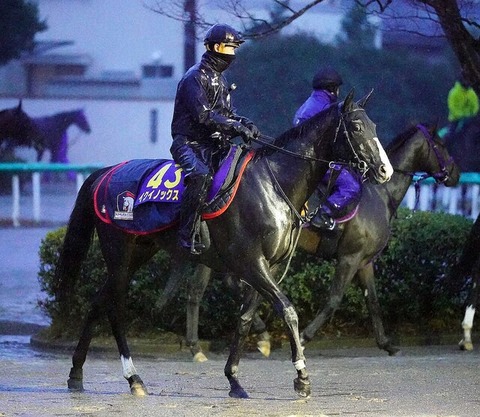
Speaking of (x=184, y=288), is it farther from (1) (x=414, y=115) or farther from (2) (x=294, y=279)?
(1) (x=414, y=115)

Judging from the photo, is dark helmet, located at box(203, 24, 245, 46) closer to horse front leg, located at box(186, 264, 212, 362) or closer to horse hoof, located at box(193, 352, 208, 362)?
horse front leg, located at box(186, 264, 212, 362)

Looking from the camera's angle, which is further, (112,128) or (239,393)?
(112,128)

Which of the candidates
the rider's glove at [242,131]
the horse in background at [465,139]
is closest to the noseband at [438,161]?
the rider's glove at [242,131]

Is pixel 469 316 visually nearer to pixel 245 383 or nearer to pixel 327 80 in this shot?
pixel 327 80

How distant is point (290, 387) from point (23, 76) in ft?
26.9

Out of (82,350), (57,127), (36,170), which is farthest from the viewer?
(36,170)

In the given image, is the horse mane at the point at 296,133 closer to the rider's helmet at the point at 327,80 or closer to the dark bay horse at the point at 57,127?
the rider's helmet at the point at 327,80

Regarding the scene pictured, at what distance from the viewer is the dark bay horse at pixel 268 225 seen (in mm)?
8617

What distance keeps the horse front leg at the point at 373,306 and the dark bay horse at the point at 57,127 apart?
5.93 meters

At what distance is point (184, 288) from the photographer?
39.1 ft

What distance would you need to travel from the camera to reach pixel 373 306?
38.7ft

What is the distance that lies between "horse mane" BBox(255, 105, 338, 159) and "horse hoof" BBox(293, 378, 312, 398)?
161 cm

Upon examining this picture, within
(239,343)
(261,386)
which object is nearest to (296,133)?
(239,343)

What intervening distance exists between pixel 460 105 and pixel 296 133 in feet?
29.6
